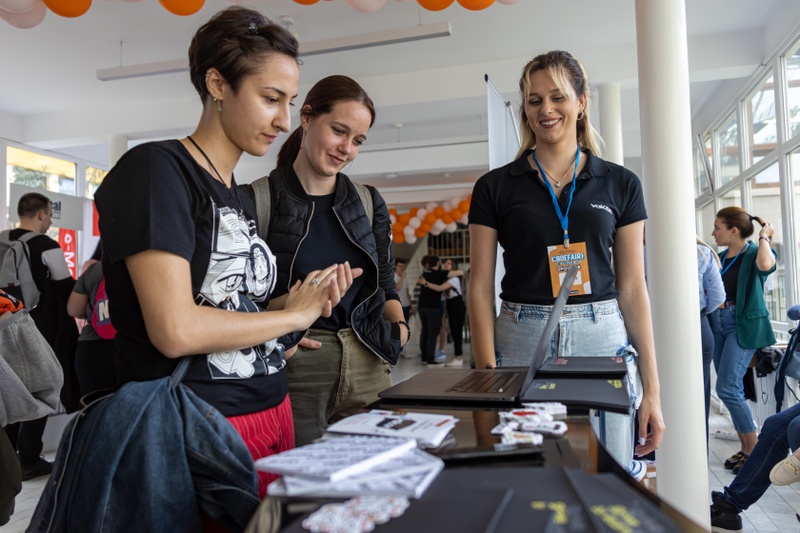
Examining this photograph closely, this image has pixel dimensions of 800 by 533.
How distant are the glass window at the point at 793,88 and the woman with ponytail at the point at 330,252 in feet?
13.9

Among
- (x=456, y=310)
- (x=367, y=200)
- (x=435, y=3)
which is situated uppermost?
(x=435, y=3)

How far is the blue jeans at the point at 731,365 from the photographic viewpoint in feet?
11.5

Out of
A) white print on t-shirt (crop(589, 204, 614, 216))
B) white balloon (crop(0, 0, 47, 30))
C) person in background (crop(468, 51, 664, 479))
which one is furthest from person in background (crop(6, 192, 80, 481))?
white print on t-shirt (crop(589, 204, 614, 216))

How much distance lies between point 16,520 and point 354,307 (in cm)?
233

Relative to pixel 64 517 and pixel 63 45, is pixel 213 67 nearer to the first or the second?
pixel 64 517

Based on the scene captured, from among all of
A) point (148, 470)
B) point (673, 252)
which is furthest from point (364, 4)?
point (148, 470)

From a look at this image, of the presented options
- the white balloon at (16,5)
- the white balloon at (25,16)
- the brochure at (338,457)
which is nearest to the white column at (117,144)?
the white balloon at (25,16)

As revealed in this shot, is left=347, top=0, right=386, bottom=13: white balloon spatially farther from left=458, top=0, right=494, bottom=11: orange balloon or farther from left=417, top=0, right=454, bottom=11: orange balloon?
left=458, top=0, right=494, bottom=11: orange balloon

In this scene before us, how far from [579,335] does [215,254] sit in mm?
847

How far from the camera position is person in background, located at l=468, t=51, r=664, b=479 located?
4.64ft

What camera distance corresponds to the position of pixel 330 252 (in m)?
1.44

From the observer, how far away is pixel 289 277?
1399mm

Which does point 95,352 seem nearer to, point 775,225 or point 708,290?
point 708,290

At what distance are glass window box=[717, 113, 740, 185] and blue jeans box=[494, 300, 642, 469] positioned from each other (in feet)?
18.9
